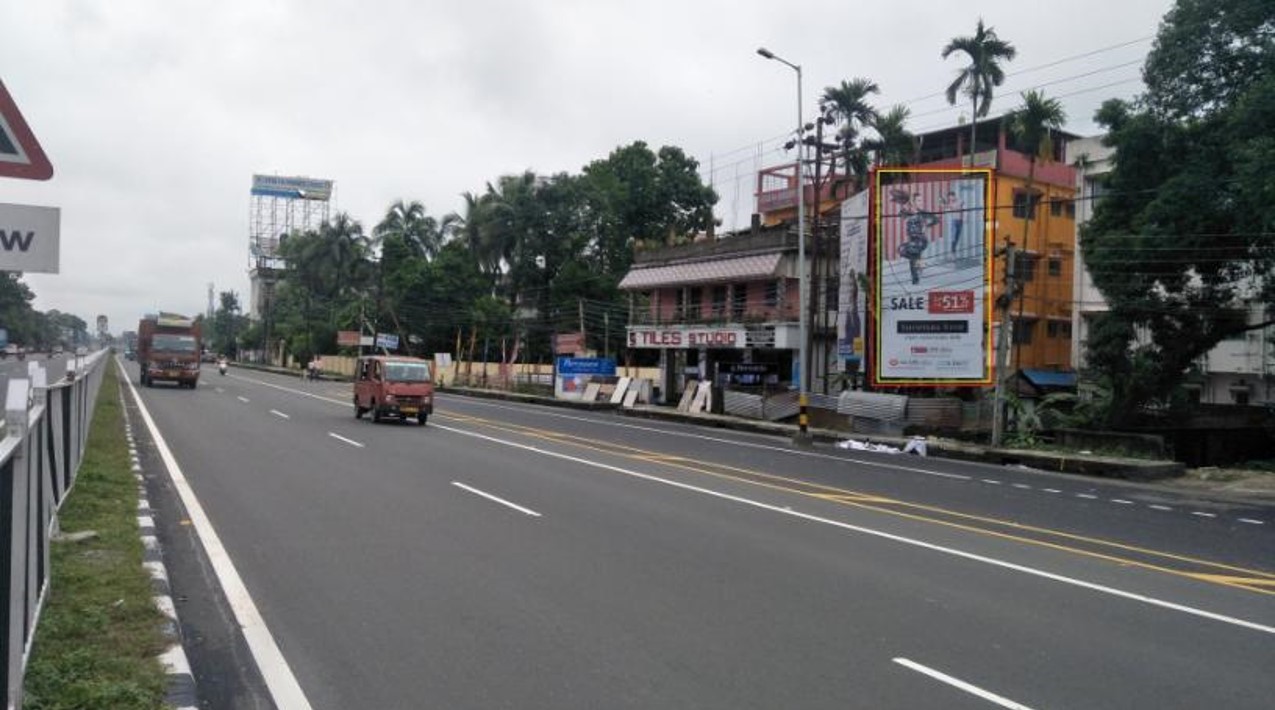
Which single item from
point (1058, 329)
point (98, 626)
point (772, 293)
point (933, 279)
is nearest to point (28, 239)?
point (98, 626)

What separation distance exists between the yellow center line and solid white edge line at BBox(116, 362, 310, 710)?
312 inches

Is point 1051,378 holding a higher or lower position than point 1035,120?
lower

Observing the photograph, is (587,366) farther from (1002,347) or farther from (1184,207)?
(1184,207)

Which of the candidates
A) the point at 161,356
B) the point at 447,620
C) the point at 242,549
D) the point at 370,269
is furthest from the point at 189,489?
the point at 370,269

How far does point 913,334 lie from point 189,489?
71.9ft

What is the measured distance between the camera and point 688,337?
44.2 m

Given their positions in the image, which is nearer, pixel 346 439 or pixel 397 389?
pixel 346 439

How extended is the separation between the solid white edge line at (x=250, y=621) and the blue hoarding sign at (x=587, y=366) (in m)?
34.2

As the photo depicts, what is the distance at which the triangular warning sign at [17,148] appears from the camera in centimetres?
506

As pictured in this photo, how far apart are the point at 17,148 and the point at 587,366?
4117 cm

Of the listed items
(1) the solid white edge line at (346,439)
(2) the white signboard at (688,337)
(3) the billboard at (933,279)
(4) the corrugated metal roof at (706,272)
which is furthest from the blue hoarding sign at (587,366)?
(1) the solid white edge line at (346,439)

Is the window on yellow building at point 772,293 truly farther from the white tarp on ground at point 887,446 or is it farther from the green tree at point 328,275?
the green tree at point 328,275

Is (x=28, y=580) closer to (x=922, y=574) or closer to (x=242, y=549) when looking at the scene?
(x=242, y=549)

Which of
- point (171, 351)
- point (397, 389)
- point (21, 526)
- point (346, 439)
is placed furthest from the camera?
point (171, 351)
